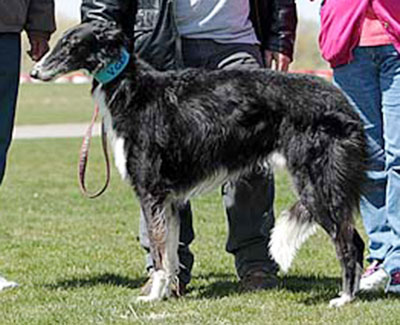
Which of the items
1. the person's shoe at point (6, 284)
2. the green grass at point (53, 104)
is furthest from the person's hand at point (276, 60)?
the green grass at point (53, 104)

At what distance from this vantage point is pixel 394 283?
609 cm

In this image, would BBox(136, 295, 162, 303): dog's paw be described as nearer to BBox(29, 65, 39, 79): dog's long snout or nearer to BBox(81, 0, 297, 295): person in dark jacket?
BBox(81, 0, 297, 295): person in dark jacket

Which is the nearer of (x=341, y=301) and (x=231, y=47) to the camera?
(x=341, y=301)

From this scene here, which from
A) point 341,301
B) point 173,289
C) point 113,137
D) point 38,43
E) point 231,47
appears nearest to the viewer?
point 341,301

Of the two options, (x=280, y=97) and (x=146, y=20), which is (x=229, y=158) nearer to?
(x=280, y=97)

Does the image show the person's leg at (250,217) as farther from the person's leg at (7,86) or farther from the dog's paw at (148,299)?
the person's leg at (7,86)

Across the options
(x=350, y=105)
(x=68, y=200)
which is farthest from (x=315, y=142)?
(x=68, y=200)

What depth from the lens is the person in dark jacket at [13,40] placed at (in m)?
6.43

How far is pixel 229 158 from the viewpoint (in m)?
5.94

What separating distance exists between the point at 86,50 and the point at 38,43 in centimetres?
94

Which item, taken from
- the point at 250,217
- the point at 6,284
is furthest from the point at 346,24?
the point at 6,284

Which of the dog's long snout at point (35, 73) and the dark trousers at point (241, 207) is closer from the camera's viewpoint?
the dog's long snout at point (35, 73)

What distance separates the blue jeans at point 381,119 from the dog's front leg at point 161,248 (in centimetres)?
126

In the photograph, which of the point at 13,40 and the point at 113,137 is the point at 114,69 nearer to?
the point at 113,137
